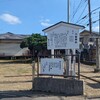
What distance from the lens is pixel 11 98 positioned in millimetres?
10906

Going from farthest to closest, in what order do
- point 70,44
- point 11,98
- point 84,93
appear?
point 70,44 → point 84,93 → point 11,98

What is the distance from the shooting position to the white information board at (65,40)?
45.0 ft

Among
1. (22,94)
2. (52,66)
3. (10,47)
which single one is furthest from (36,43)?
(22,94)

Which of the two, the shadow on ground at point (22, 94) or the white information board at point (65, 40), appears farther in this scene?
the white information board at point (65, 40)

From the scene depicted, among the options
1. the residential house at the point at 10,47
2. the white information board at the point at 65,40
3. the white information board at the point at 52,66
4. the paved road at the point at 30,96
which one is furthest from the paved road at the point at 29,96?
the residential house at the point at 10,47

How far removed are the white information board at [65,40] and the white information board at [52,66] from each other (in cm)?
144

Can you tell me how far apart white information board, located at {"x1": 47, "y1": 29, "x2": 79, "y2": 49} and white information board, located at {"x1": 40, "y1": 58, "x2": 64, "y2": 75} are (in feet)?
4.74

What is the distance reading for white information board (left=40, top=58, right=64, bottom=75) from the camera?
12359 mm

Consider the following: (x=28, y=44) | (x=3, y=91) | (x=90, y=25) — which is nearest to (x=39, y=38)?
(x=28, y=44)

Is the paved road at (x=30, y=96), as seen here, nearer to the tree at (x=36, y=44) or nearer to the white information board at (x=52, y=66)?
the white information board at (x=52, y=66)

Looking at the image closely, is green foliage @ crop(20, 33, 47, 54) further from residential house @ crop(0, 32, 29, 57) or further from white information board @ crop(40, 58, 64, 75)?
white information board @ crop(40, 58, 64, 75)

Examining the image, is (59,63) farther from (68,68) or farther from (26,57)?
(26,57)

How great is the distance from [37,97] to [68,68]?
13.0ft

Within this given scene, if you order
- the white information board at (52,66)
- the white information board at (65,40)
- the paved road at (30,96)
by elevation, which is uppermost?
the white information board at (65,40)
